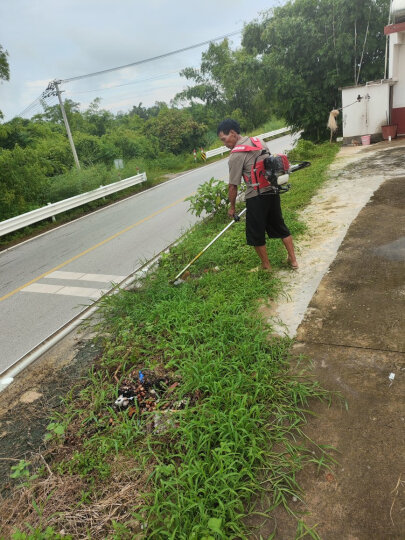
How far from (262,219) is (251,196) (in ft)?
Answer: 0.98

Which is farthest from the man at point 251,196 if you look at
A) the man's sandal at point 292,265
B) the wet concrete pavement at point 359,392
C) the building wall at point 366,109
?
the building wall at point 366,109

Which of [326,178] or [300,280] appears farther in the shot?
[326,178]

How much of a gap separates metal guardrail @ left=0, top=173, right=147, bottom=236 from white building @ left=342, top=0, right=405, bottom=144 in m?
8.92

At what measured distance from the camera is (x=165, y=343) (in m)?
3.57

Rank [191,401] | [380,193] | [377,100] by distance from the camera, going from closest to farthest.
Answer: [191,401] < [380,193] < [377,100]

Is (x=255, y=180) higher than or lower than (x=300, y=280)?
higher

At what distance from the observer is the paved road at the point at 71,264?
493cm

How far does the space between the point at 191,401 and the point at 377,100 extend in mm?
13584

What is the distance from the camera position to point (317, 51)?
14953mm

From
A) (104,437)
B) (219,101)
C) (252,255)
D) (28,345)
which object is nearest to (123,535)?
(104,437)

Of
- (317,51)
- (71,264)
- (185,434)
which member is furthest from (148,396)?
(317,51)

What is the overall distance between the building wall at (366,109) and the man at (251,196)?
1101cm

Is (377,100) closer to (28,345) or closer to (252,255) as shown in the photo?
(252,255)

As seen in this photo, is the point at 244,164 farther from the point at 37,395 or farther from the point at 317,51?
the point at 317,51
